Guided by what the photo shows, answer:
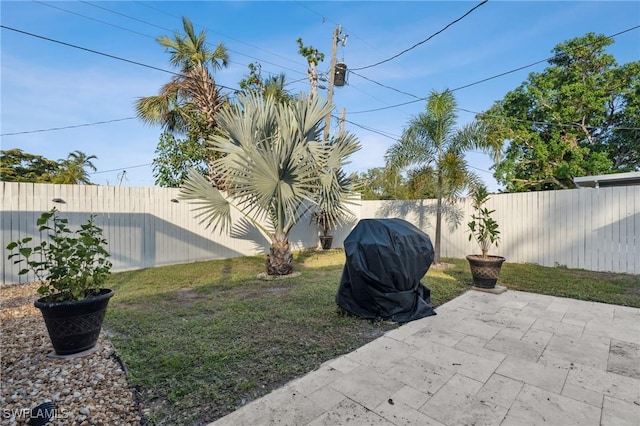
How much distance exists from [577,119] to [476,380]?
45.3ft

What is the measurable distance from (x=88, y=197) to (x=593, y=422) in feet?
24.8

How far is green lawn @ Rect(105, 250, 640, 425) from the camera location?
1955mm

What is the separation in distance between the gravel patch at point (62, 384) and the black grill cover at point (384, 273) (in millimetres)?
2183

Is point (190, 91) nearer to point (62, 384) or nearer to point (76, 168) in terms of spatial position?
point (62, 384)

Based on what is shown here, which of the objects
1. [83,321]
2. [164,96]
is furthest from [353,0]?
[83,321]

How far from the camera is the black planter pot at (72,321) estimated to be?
2.26 metres

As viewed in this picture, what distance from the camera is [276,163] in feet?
16.3

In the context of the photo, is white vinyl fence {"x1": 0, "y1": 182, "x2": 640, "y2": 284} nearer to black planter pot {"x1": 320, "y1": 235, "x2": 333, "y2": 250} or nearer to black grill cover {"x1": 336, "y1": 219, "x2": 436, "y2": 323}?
black planter pot {"x1": 320, "y1": 235, "x2": 333, "y2": 250}

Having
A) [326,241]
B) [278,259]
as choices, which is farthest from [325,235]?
[278,259]

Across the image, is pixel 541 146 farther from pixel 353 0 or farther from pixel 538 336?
pixel 538 336

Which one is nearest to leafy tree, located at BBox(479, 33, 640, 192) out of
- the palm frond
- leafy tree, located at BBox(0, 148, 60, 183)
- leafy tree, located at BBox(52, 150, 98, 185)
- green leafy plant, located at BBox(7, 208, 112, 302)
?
the palm frond

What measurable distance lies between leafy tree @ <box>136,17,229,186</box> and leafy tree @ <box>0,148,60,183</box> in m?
8.79

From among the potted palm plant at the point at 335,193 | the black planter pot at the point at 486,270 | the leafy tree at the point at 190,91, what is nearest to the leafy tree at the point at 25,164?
the leafy tree at the point at 190,91

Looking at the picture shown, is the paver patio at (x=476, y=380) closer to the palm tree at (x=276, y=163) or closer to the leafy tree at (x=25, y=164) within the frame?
the palm tree at (x=276, y=163)
